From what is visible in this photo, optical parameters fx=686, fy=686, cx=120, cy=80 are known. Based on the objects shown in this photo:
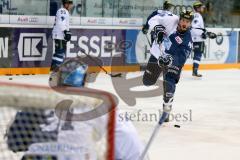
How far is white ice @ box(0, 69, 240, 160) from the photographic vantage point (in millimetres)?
6363

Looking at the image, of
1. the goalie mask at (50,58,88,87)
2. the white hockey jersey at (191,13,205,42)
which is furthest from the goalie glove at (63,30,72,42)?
the goalie mask at (50,58,88,87)

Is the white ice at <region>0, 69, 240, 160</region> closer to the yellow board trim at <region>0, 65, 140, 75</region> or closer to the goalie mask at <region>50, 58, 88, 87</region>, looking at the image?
the yellow board trim at <region>0, 65, 140, 75</region>

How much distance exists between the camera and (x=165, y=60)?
25.8 feet

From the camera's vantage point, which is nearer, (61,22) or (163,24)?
(163,24)

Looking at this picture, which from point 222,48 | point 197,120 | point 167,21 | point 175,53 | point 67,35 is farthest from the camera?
point 222,48

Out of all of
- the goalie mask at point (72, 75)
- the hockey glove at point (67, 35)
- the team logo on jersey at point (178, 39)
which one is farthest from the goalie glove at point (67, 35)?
the goalie mask at point (72, 75)

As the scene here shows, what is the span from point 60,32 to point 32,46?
0.61 metres

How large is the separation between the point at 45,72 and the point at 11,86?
387 inches

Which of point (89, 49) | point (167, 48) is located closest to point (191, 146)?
point (167, 48)

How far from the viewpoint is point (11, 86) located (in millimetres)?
2957

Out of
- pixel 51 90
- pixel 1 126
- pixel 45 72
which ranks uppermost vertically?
pixel 51 90

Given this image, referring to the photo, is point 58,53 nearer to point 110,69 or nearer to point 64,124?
point 110,69

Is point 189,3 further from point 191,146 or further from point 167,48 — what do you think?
point 191,146

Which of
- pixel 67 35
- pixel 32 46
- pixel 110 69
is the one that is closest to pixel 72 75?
pixel 67 35
